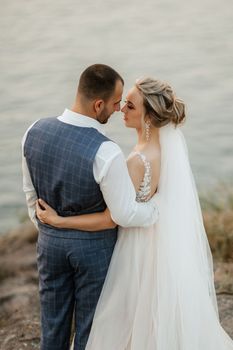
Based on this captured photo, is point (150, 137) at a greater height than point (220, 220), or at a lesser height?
greater

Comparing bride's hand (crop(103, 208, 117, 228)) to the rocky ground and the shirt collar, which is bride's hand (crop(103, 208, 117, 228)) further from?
the rocky ground

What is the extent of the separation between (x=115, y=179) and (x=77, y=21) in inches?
107

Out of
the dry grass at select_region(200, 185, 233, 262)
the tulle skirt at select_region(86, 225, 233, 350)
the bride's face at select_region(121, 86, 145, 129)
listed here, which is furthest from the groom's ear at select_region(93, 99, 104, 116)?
the dry grass at select_region(200, 185, 233, 262)

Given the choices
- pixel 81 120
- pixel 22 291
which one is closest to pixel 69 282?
pixel 81 120

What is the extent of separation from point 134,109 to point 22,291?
5.25 ft

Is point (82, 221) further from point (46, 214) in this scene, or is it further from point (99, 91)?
point (99, 91)

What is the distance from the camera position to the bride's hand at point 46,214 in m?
2.22

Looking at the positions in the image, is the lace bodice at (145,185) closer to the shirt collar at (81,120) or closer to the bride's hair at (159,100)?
the bride's hair at (159,100)

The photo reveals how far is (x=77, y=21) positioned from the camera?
4559mm

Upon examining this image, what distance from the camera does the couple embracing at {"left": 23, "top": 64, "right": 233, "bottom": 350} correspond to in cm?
211

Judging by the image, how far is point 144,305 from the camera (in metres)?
2.46

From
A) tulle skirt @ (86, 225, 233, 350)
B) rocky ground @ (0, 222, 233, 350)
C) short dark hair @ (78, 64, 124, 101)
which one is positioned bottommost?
rocky ground @ (0, 222, 233, 350)

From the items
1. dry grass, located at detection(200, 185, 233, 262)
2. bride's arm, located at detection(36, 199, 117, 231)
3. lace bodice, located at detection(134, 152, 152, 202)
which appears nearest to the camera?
bride's arm, located at detection(36, 199, 117, 231)

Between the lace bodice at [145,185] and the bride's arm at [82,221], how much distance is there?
0.52ft
